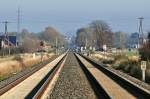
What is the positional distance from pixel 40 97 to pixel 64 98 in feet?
3.11

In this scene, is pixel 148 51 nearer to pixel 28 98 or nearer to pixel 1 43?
pixel 28 98

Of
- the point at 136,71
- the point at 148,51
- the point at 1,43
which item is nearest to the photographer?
the point at 136,71

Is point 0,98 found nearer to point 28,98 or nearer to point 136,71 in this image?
point 28,98

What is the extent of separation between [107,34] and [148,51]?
122m

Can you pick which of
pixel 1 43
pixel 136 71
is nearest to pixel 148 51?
pixel 136 71

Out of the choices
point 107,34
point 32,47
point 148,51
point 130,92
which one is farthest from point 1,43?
point 130,92

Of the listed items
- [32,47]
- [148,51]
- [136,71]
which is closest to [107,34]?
[32,47]

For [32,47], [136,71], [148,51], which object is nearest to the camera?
[136,71]

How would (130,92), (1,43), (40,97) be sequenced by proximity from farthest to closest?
(1,43) < (130,92) < (40,97)

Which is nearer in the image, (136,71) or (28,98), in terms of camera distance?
(28,98)

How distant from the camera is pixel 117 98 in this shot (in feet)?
57.9

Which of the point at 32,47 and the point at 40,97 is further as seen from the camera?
the point at 32,47

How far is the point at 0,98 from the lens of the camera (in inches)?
700

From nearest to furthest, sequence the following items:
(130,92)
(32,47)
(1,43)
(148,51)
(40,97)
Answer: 1. (40,97)
2. (130,92)
3. (148,51)
4. (1,43)
5. (32,47)
